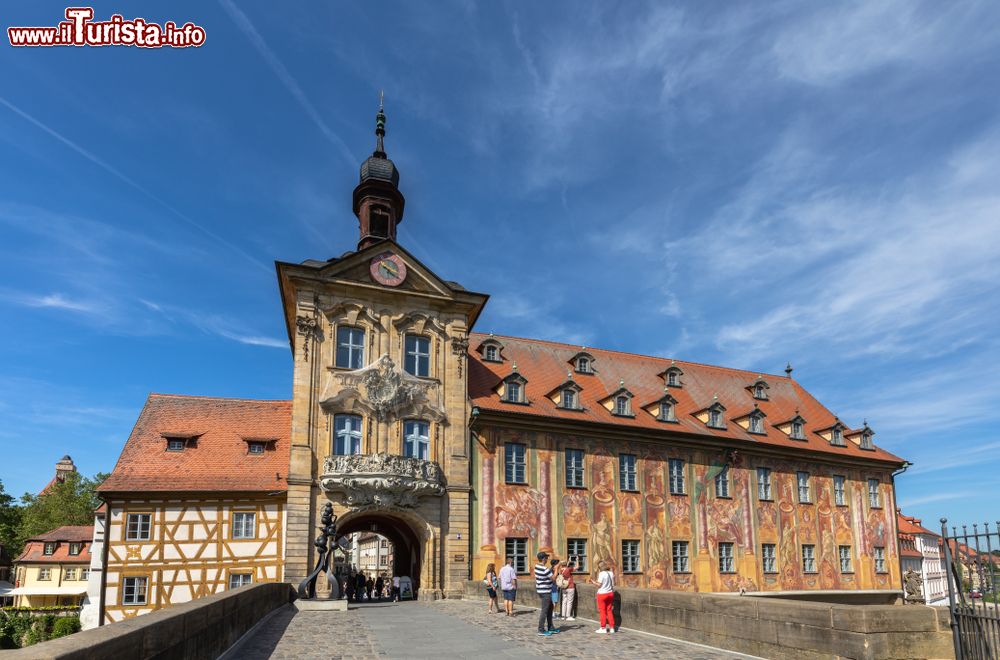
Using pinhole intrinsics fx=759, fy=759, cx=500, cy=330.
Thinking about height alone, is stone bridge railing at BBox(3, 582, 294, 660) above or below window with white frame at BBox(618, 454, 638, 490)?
below

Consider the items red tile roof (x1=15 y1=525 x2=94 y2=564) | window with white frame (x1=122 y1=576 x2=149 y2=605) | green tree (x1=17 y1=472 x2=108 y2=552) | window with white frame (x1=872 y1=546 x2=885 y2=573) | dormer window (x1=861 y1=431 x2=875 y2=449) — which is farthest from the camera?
green tree (x1=17 y1=472 x2=108 y2=552)

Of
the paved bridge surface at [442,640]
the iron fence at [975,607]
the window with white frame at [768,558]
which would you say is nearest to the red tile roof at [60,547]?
the paved bridge surface at [442,640]

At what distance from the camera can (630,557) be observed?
3148 cm

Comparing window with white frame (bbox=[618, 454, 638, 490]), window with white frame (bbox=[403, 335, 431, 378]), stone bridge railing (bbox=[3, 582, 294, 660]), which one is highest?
window with white frame (bbox=[403, 335, 431, 378])

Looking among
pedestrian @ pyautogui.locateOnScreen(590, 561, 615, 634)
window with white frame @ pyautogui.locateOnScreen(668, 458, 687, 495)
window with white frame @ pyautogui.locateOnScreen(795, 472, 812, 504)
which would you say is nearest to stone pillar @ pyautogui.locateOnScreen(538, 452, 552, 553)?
window with white frame @ pyautogui.locateOnScreen(668, 458, 687, 495)

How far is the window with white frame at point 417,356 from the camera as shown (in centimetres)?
3036

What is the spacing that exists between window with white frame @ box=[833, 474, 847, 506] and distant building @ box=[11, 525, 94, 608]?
54.7 meters

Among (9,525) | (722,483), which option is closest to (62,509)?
(9,525)

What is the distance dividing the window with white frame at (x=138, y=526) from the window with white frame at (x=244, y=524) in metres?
2.84

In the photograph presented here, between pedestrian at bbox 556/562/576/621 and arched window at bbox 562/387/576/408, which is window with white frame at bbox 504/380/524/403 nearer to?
arched window at bbox 562/387/576/408

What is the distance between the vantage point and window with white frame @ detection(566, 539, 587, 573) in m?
30.5

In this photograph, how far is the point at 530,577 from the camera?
29.3 m

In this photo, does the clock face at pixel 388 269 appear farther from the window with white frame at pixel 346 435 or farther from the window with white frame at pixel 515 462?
the window with white frame at pixel 515 462

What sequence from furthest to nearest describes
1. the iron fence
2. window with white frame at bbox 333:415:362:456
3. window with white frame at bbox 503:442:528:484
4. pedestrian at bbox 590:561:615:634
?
window with white frame at bbox 503:442:528:484, window with white frame at bbox 333:415:362:456, pedestrian at bbox 590:561:615:634, the iron fence
